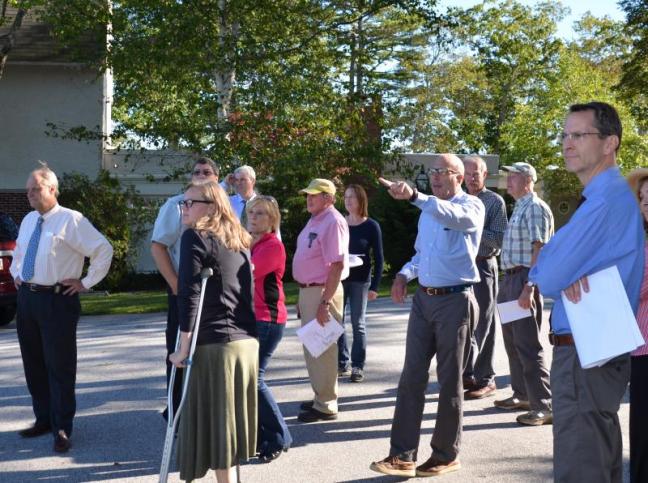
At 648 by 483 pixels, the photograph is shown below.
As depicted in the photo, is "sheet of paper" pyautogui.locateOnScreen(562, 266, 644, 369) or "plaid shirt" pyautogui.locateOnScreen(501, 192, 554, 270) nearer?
"sheet of paper" pyautogui.locateOnScreen(562, 266, 644, 369)

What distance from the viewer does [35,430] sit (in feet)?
23.7

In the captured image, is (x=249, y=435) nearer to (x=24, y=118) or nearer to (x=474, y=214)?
(x=474, y=214)

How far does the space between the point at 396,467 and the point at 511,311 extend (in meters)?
1.98

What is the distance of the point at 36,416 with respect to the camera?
24.0 ft

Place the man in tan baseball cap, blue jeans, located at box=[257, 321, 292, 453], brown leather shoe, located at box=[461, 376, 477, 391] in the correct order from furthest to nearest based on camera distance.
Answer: brown leather shoe, located at box=[461, 376, 477, 391]
the man in tan baseball cap
blue jeans, located at box=[257, 321, 292, 453]

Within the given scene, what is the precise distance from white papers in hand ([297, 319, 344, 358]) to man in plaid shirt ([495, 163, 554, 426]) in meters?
1.56

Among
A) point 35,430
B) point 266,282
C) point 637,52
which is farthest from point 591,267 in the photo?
point 637,52

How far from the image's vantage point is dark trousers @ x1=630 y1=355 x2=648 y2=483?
4941mm

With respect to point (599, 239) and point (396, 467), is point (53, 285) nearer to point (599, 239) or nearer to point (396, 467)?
point (396, 467)

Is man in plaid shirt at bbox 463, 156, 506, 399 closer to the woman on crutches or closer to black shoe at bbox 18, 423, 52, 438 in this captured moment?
the woman on crutches

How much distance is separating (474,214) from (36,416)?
3.95 m

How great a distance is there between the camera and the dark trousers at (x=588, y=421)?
3.90 meters

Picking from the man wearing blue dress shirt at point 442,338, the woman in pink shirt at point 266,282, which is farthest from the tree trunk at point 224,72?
the man wearing blue dress shirt at point 442,338

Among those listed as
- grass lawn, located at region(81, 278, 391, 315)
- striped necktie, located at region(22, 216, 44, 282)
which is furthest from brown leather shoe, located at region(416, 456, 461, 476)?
grass lawn, located at region(81, 278, 391, 315)
